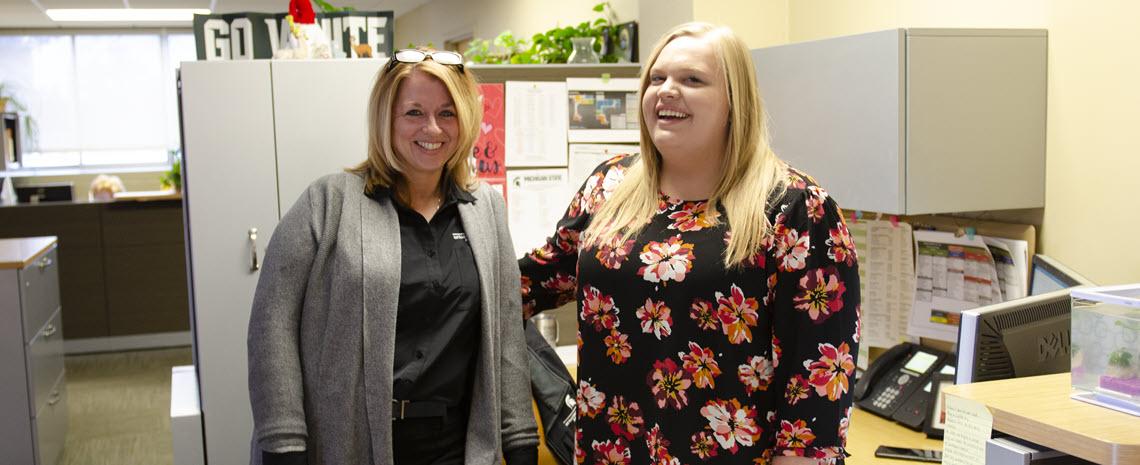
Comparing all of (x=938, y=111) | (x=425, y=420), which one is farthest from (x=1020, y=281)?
(x=425, y=420)

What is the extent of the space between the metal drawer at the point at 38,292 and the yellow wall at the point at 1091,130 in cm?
352

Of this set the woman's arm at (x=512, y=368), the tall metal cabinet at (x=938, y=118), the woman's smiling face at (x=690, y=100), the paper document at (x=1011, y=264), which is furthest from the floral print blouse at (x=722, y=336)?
the paper document at (x=1011, y=264)

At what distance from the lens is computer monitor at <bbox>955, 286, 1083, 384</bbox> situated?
1670 millimetres

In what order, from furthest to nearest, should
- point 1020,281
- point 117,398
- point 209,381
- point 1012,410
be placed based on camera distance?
point 117,398
point 209,381
point 1020,281
point 1012,410

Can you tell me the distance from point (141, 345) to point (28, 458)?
2.72 m

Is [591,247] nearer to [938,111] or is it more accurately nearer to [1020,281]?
[938,111]

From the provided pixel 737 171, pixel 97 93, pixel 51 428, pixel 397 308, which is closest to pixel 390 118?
pixel 397 308

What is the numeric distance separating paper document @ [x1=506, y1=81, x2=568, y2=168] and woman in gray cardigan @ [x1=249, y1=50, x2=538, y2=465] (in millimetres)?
1113

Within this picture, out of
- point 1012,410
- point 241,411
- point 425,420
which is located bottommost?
point 241,411

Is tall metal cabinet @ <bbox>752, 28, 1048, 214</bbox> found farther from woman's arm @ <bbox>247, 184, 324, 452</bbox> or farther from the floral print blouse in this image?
woman's arm @ <bbox>247, 184, 324, 452</bbox>

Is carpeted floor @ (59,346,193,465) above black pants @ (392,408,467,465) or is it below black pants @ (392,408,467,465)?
below

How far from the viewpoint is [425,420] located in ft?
5.82

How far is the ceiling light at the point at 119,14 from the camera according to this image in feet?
27.7

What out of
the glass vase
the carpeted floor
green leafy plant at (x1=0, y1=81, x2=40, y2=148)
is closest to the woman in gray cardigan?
the glass vase
